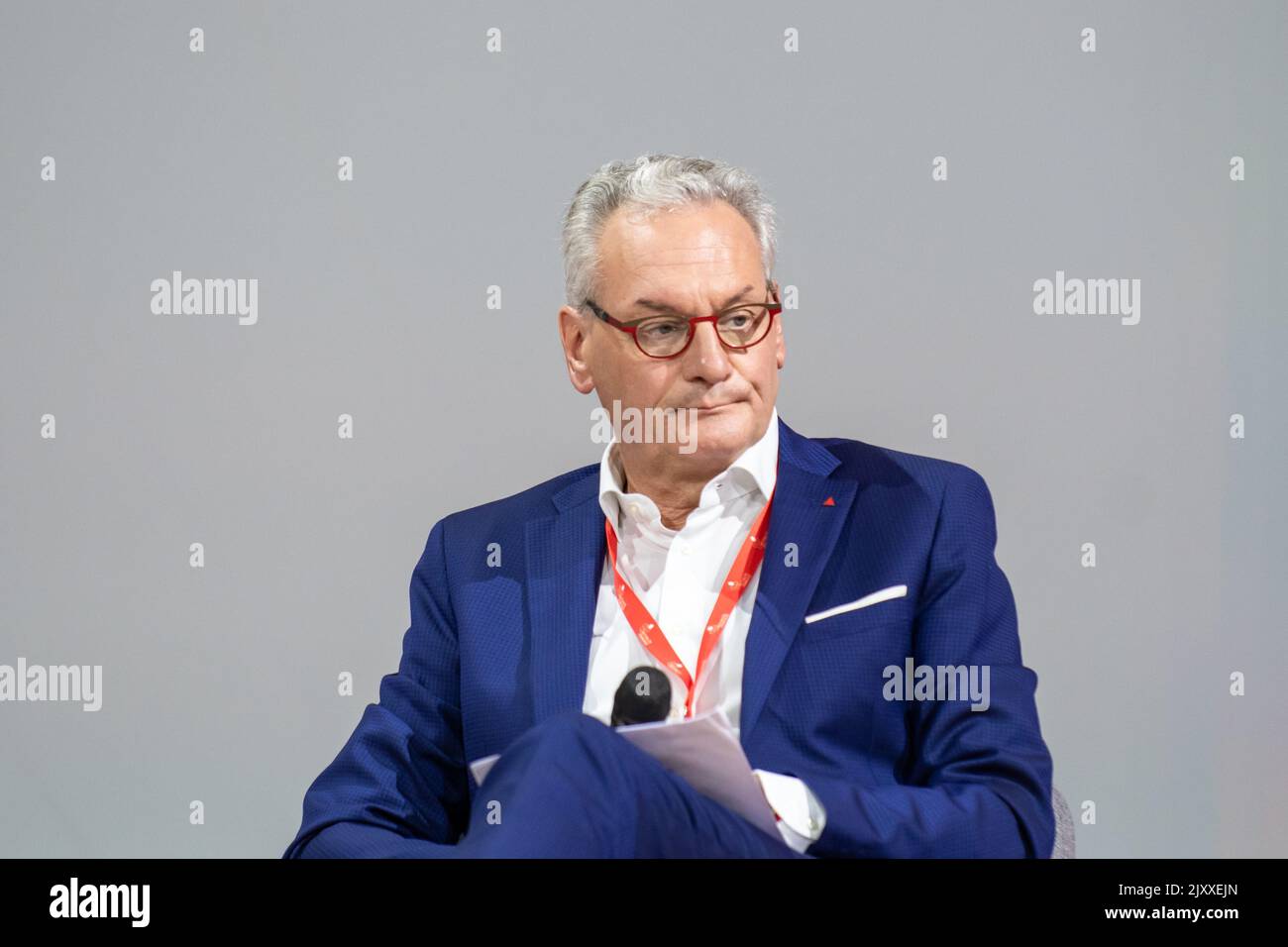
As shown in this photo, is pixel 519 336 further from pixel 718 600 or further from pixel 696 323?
pixel 718 600

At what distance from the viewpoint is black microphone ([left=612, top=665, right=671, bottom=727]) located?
8.07ft

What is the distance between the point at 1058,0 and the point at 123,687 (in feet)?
9.48

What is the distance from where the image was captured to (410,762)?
2678 mm

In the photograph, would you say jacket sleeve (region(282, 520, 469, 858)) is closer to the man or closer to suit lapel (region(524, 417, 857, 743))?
Answer: the man

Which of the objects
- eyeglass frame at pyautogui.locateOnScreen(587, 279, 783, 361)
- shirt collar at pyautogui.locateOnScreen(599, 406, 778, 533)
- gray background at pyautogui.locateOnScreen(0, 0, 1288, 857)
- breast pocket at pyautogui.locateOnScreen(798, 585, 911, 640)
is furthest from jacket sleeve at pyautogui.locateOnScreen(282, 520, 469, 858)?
gray background at pyautogui.locateOnScreen(0, 0, 1288, 857)

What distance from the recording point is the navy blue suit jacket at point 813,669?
2359 mm

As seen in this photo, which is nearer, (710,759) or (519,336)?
(710,759)

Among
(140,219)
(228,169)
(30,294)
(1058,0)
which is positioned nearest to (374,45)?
(228,169)

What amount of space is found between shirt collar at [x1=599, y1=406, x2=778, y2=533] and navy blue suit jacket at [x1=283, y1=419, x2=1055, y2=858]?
33mm

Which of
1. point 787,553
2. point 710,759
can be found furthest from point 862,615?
point 710,759

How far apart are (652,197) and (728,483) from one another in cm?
57

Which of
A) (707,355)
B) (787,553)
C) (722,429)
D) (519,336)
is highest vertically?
(519,336)
